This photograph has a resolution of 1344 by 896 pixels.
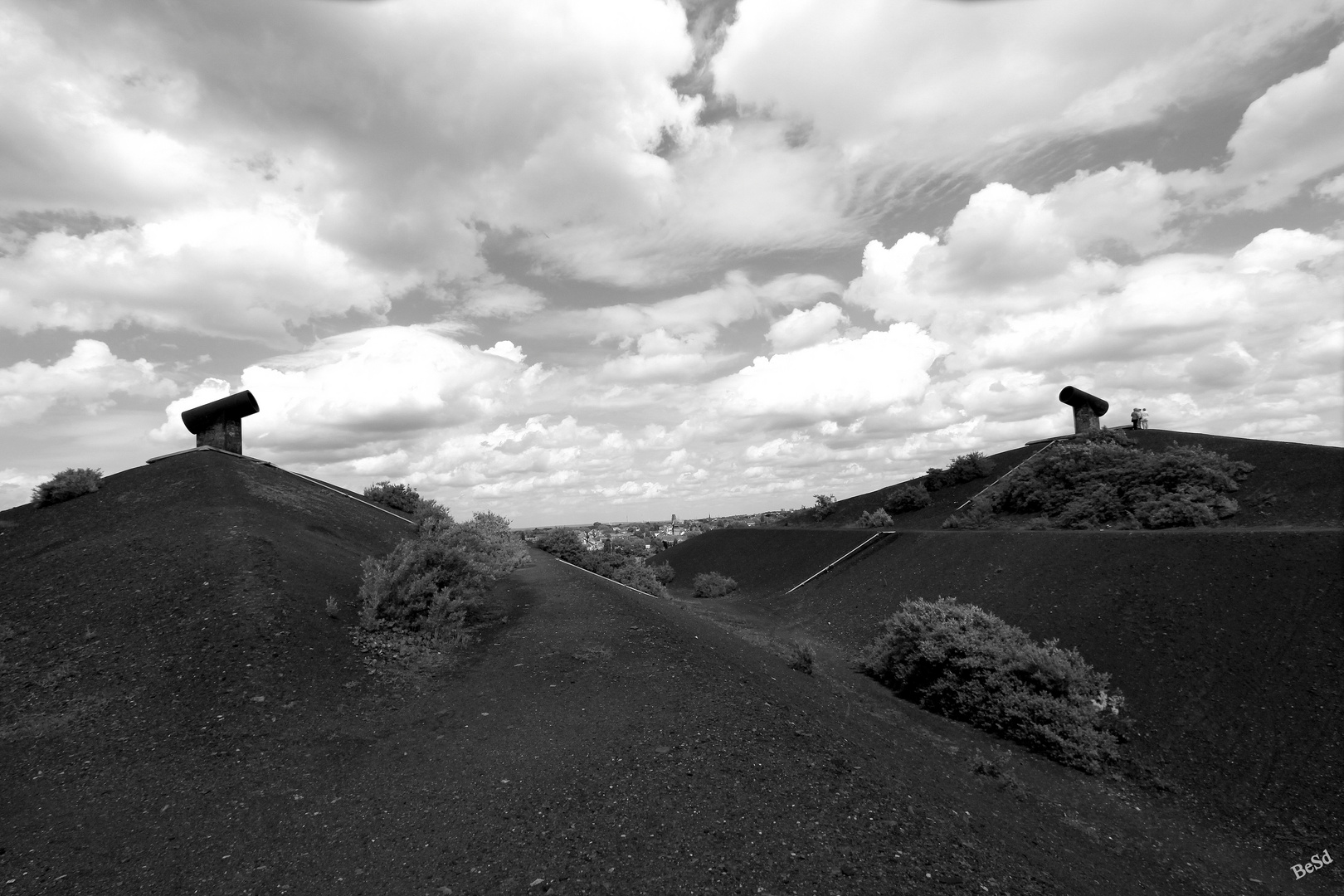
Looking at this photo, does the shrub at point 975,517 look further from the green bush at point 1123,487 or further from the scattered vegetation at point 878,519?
the scattered vegetation at point 878,519

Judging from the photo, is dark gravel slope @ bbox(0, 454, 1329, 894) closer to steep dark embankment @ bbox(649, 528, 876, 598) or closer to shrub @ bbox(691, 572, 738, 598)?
steep dark embankment @ bbox(649, 528, 876, 598)

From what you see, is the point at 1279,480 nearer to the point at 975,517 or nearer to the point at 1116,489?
the point at 1116,489

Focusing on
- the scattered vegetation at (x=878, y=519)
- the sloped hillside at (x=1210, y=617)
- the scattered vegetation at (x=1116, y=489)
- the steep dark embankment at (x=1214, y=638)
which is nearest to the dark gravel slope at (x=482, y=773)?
the steep dark embankment at (x=1214, y=638)

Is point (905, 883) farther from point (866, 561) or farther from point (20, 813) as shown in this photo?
point (866, 561)

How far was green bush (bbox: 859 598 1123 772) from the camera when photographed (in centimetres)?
973

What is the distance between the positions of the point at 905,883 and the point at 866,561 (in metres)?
21.3

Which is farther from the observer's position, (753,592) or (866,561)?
(753,592)

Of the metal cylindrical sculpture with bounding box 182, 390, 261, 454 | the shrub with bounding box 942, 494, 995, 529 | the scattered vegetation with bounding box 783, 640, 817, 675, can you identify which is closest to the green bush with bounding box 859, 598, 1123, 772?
the scattered vegetation with bounding box 783, 640, 817, 675

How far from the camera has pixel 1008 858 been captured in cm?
608

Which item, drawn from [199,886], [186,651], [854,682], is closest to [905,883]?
[199,886]

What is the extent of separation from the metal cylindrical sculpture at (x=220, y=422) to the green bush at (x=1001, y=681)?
2210cm

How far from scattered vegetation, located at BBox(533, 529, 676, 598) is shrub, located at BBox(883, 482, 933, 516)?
17.9 m

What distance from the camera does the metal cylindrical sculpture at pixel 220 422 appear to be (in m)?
21.7

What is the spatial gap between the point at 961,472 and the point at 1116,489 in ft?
46.4
